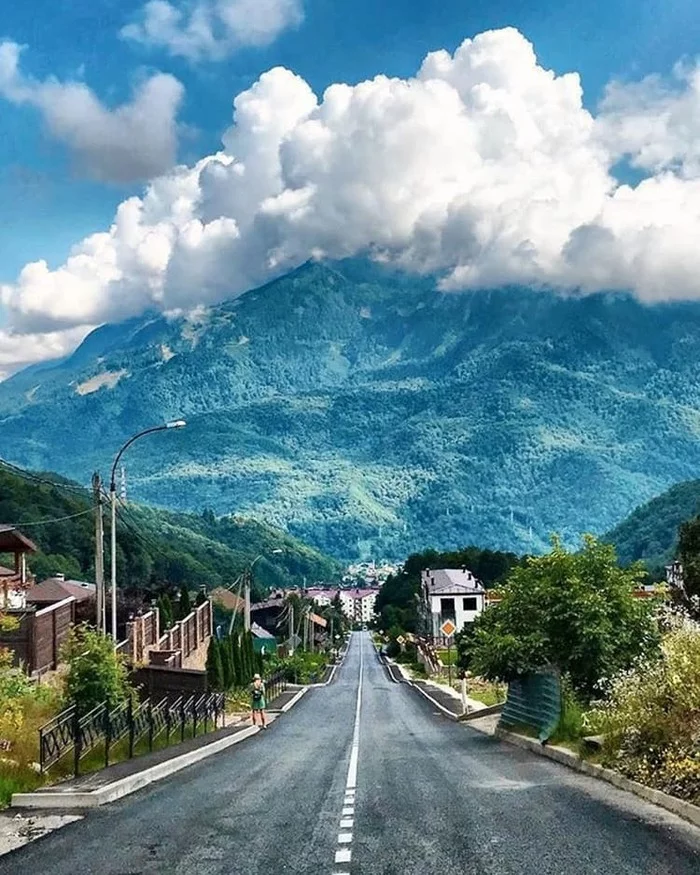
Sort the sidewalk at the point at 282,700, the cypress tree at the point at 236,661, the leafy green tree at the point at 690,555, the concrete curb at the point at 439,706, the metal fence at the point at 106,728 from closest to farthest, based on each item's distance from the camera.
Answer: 1. the metal fence at the point at 106,728
2. the concrete curb at the point at 439,706
3. the sidewalk at the point at 282,700
4. the cypress tree at the point at 236,661
5. the leafy green tree at the point at 690,555

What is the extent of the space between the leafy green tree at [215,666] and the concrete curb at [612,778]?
85.2 ft

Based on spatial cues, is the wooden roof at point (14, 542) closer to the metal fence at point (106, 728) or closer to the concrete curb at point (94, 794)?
the metal fence at point (106, 728)

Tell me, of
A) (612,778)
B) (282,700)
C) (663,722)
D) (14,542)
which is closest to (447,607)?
(282,700)

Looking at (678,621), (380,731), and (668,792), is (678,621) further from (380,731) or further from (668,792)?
(380,731)

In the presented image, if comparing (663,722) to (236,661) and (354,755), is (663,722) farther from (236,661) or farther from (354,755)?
(236,661)

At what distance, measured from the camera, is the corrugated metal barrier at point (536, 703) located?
75.3 feet

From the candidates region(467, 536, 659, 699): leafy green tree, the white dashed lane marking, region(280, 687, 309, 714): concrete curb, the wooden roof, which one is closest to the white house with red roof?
region(280, 687, 309, 714): concrete curb

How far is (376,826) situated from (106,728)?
8.03 metres

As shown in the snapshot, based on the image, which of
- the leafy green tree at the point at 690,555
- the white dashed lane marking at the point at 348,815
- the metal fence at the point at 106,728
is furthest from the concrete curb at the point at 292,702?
the white dashed lane marking at the point at 348,815

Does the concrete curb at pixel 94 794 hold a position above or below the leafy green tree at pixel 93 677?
below

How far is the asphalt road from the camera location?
399 inches

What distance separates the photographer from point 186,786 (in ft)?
55.9

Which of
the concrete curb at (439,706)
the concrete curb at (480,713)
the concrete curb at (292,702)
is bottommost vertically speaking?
the concrete curb at (292,702)

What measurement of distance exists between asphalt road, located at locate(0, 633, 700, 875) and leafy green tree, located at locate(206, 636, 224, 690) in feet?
93.7
